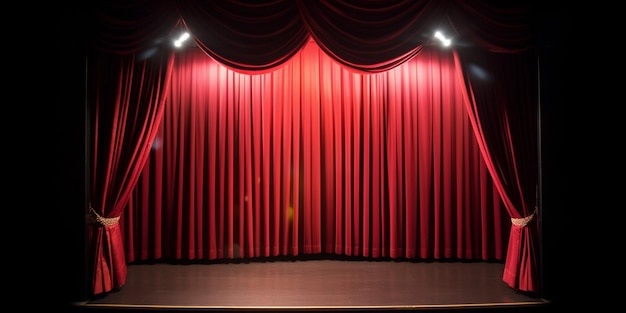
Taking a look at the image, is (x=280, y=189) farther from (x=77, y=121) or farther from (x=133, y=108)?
(x=77, y=121)

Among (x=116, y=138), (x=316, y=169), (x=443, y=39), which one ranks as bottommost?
(x=316, y=169)

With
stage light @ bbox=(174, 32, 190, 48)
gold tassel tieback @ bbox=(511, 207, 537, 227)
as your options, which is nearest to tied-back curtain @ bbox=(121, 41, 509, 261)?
stage light @ bbox=(174, 32, 190, 48)

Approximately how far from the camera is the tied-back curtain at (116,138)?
3.14 m

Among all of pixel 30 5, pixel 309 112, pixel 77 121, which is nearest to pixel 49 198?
pixel 77 121

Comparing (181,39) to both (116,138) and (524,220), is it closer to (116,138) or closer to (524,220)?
(116,138)

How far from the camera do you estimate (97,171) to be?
317 cm

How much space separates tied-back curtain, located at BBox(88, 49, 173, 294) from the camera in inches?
124

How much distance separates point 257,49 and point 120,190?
1.50m

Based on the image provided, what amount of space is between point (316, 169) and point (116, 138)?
1881 mm

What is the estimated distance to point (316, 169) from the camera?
13.9 ft

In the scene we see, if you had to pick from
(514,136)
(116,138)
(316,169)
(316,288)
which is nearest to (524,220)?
(514,136)

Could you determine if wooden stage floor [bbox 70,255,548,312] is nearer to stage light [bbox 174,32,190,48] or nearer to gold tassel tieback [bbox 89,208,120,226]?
gold tassel tieback [bbox 89,208,120,226]

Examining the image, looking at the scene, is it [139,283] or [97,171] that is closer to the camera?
[97,171]

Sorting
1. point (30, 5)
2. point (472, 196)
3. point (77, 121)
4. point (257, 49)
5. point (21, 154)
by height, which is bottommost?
point (472, 196)
